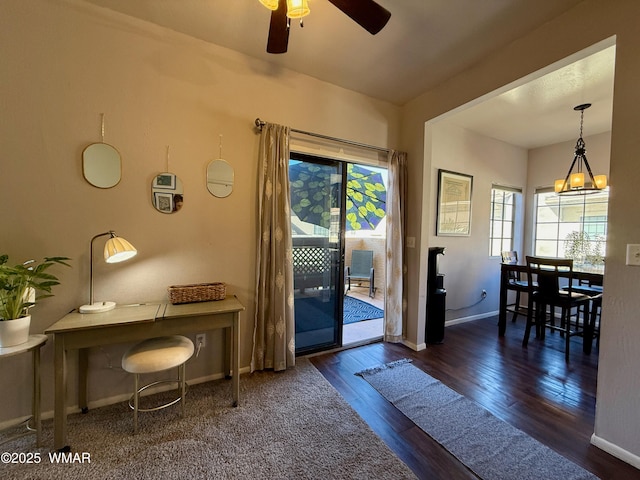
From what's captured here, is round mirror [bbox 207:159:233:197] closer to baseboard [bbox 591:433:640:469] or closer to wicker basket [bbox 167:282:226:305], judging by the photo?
wicker basket [bbox 167:282:226:305]

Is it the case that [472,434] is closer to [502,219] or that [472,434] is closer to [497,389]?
[497,389]

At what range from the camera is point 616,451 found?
5.05 ft

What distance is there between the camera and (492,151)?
13.4ft

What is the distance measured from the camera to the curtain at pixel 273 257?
234 centimetres

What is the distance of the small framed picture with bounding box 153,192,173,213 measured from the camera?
205 centimetres

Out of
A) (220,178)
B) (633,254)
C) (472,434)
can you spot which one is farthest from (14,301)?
(633,254)

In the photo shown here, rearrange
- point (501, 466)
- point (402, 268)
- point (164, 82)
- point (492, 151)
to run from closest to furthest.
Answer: point (501, 466)
point (164, 82)
point (402, 268)
point (492, 151)

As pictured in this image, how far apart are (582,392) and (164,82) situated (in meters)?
4.15

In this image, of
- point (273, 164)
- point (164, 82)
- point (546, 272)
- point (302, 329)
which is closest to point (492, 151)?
point (546, 272)

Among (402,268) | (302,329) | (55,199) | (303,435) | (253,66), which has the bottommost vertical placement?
(303,435)

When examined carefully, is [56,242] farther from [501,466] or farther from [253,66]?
[501,466]

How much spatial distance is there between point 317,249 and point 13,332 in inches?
86.5

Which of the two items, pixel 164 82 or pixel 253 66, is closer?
pixel 164 82

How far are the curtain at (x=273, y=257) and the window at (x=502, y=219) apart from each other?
349 cm
